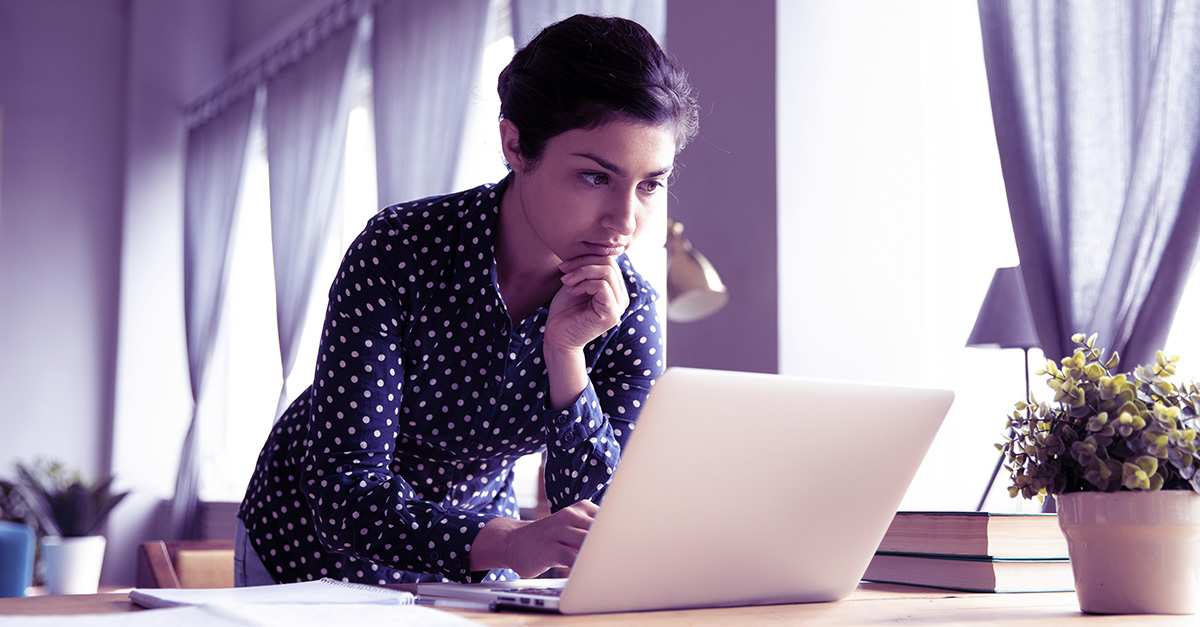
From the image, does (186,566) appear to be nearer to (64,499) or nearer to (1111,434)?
(1111,434)

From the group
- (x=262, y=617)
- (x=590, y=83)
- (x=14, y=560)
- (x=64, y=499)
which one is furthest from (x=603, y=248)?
(x=64, y=499)

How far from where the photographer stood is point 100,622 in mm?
710

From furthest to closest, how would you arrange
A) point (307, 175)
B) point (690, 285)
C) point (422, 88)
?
point (307, 175) < point (422, 88) < point (690, 285)

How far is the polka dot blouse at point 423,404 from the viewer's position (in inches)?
44.4

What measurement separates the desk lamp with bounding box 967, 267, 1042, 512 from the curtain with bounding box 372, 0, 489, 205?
→ 6.55 ft

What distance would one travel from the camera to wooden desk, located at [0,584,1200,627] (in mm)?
792

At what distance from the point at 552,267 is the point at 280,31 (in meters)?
4.16

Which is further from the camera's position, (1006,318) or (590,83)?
(1006,318)

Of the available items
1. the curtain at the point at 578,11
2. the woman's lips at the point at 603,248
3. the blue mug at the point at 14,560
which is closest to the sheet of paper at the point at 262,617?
the woman's lips at the point at 603,248

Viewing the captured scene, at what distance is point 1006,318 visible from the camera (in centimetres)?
195

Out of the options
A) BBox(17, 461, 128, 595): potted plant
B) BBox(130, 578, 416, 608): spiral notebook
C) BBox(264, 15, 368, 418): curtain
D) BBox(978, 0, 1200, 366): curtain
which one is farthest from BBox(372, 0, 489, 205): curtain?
BBox(130, 578, 416, 608): spiral notebook

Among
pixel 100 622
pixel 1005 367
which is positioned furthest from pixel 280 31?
pixel 100 622

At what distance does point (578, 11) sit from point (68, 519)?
330 cm

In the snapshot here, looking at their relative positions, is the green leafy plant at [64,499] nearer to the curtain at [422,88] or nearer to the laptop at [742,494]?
the curtain at [422,88]
